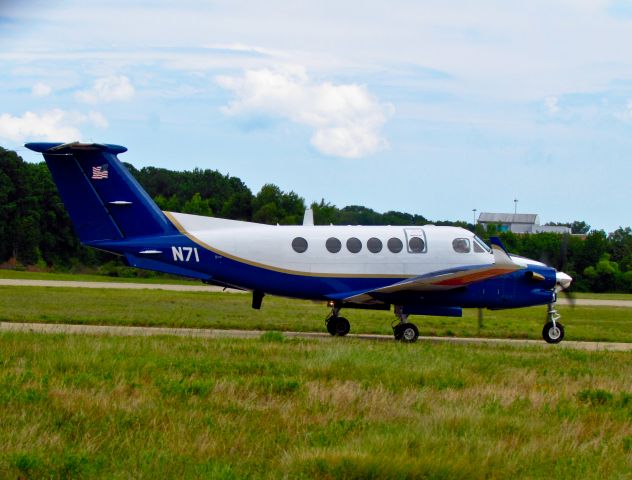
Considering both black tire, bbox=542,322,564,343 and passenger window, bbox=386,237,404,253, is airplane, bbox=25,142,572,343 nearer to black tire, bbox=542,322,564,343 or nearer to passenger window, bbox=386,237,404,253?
passenger window, bbox=386,237,404,253

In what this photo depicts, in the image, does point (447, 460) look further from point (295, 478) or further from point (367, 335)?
point (367, 335)

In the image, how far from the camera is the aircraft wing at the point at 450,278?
22.2 metres

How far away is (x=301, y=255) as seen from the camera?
2288 centimetres

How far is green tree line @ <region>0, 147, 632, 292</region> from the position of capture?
2064 inches

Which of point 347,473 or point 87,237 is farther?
point 87,237

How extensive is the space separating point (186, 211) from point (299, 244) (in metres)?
44.8

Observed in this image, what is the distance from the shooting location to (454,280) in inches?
879

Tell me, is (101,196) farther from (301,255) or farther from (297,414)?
(297,414)

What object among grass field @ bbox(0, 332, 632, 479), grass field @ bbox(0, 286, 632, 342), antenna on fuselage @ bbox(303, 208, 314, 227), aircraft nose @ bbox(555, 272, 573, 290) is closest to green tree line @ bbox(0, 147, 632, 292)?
grass field @ bbox(0, 286, 632, 342)

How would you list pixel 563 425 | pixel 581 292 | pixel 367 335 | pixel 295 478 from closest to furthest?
pixel 295 478, pixel 563 425, pixel 367 335, pixel 581 292

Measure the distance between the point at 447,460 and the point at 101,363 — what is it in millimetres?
6849

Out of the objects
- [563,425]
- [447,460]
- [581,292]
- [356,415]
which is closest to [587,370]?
[563,425]

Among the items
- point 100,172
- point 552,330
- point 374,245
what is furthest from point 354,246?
point 100,172

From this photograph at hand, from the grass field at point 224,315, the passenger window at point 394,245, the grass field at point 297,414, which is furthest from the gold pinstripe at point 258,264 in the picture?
the grass field at point 297,414
